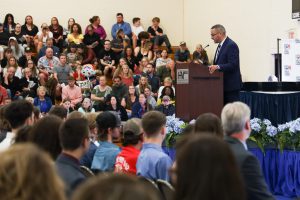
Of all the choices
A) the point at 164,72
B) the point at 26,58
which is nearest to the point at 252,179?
the point at 164,72

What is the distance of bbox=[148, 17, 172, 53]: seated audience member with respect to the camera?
18297 mm

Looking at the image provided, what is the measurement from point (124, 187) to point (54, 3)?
57.1 ft

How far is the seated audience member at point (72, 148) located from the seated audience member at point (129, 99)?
9.39 m

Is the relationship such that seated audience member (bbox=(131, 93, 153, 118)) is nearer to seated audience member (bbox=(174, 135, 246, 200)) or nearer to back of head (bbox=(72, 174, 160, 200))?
seated audience member (bbox=(174, 135, 246, 200))

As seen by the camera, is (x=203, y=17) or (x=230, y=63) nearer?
(x=230, y=63)

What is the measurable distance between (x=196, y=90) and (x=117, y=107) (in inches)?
196

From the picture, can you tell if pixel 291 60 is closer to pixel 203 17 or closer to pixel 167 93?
pixel 167 93

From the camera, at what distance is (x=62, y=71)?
15.0 meters

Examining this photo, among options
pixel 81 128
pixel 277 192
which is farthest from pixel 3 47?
pixel 81 128

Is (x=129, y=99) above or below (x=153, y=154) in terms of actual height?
below

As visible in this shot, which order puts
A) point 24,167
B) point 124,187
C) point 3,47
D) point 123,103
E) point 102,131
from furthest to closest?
point 3,47 < point 123,103 < point 102,131 < point 24,167 < point 124,187

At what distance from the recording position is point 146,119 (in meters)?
4.68

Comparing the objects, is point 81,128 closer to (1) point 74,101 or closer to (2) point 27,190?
(2) point 27,190

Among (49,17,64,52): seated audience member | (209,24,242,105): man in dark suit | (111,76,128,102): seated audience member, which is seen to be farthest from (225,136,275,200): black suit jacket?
(49,17,64,52): seated audience member
